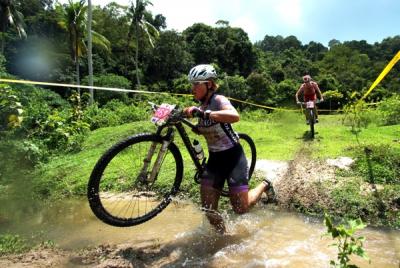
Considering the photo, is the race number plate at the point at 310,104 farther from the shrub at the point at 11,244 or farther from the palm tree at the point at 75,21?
the palm tree at the point at 75,21

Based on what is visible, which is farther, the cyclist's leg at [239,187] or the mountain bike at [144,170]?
the cyclist's leg at [239,187]

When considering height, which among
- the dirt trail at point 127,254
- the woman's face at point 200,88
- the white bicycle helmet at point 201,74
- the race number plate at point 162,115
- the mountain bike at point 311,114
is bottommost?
the dirt trail at point 127,254

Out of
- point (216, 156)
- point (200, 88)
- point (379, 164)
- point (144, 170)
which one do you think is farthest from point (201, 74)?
point (379, 164)

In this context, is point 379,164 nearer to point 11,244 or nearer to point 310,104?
A: point 310,104

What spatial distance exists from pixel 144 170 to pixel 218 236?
1.13m

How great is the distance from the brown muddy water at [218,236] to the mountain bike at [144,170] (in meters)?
0.27

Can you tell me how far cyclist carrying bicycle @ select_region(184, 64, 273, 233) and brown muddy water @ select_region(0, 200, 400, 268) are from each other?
0.40m

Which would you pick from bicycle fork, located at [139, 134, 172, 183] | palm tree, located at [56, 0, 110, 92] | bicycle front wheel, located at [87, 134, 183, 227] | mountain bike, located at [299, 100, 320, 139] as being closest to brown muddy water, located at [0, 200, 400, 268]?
bicycle front wheel, located at [87, 134, 183, 227]

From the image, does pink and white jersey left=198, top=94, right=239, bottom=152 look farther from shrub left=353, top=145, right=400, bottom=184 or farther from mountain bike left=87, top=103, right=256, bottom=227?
shrub left=353, top=145, right=400, bottom=184

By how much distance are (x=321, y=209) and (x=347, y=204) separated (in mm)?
337

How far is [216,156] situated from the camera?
16.2 ft

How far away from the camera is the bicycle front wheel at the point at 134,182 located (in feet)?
14.5

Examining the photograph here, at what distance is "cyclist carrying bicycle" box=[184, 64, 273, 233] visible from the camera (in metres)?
4.75

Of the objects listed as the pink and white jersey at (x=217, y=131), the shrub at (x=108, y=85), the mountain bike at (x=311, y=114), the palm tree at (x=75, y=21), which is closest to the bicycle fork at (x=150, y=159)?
the pink and white jersey at (x=217, y=131)
